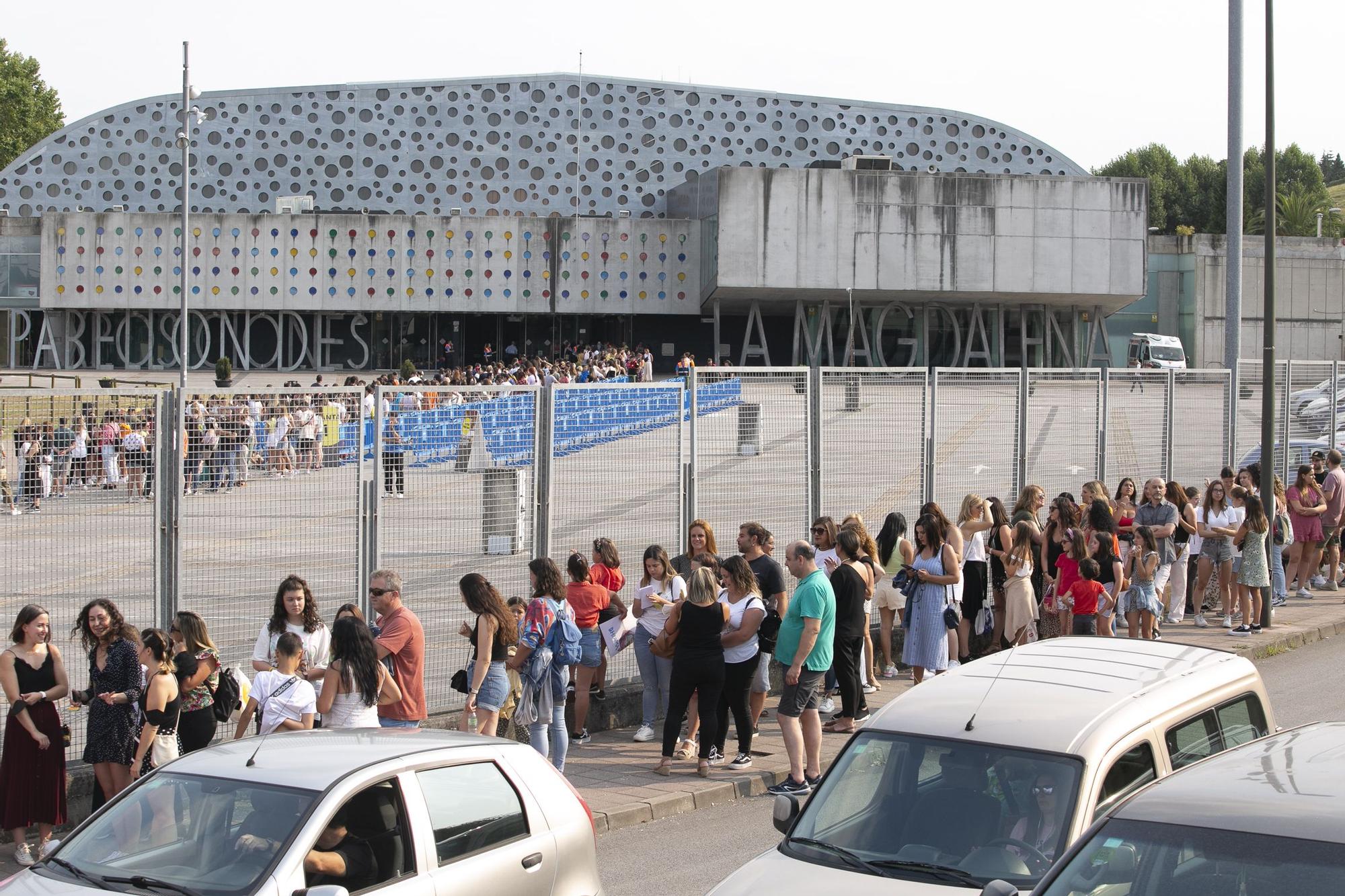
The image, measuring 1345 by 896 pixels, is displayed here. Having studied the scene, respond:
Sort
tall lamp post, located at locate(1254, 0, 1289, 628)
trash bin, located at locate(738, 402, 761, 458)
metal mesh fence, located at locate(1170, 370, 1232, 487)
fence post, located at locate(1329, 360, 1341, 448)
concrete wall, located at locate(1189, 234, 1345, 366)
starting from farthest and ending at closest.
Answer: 1. concrete wall, located at locate(1189, 234, 1345, 366)
2. fence post, located at locate(1329, 360, 1341, 448)
3. metal mesh fence, located at locate(1170, 370, 1232, 487)
4. tall lamp post, located at locate(1254, 0, 1289, 628)
5. trash bin, located at locate(738, 402, 761, 458)

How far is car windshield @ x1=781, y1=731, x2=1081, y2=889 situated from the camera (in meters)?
5.31

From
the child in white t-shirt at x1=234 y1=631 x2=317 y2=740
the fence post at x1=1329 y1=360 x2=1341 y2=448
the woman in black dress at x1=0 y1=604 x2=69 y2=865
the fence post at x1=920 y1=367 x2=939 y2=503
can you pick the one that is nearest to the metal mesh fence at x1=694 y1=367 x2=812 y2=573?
the fence post at x1=920 y1=367 x2=939 y2=503

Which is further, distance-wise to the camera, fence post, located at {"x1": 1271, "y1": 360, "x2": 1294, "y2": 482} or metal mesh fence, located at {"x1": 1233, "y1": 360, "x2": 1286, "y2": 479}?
fence post, located at {"x1": 1271, "y1": 360, "x2": 1294, "y2": 482}

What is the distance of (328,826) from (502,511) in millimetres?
6206

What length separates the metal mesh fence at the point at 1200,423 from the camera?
60.3 feet

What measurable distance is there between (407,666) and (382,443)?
7.38 ft

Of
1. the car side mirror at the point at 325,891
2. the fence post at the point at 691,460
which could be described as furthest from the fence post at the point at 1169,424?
the car side mirror at the point at 325,891

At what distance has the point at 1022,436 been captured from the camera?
52.4 feet

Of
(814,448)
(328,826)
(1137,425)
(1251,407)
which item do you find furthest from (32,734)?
(1251,407)

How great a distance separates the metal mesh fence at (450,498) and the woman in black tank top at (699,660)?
1667 mm

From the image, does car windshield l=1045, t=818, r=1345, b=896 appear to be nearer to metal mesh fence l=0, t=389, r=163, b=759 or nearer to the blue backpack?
the blue backpack

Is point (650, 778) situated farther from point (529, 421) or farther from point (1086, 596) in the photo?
point (1086, 596)

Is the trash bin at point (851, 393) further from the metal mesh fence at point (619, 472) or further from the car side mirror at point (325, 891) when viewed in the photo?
the car side mirror at point (325, 891)

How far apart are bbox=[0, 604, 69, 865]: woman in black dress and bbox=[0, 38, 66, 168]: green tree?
73.8 meters
